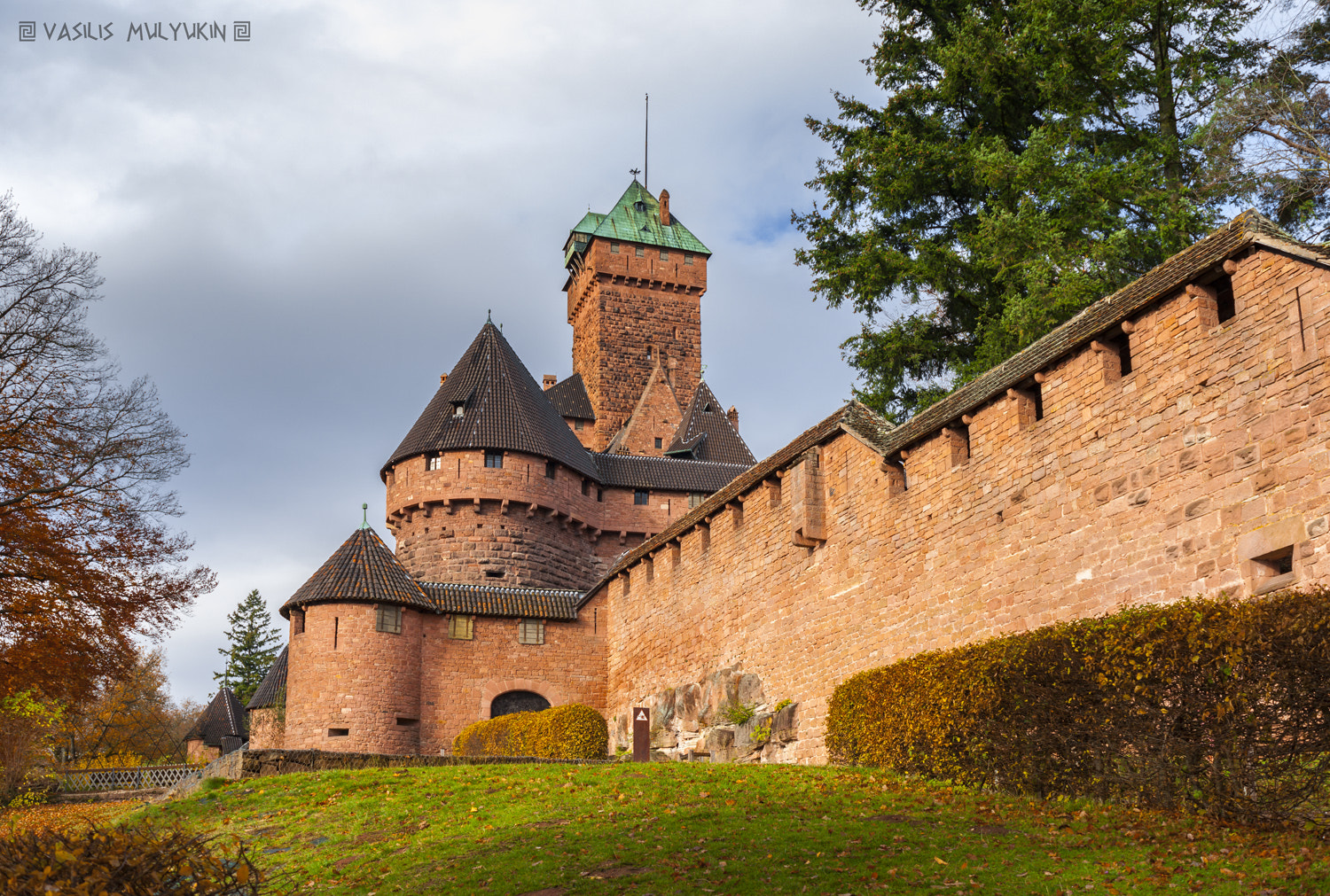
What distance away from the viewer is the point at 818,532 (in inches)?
749

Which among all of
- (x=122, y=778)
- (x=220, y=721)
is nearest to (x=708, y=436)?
(x=220, y=721)

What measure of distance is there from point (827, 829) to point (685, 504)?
101ft

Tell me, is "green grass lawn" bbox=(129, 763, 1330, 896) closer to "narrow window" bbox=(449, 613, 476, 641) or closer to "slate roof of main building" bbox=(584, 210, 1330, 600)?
"slate roof of main building" bbox=(584, 210, 1330, 600)

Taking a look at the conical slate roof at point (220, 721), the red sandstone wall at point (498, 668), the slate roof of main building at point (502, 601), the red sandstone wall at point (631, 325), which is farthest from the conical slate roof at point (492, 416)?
the conical slate roof at point (220, 721)

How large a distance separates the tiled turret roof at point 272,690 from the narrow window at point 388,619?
6924 millimetres

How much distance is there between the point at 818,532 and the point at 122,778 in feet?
48.8

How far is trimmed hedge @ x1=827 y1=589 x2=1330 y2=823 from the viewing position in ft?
27.2

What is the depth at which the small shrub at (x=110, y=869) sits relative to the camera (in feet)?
20.4

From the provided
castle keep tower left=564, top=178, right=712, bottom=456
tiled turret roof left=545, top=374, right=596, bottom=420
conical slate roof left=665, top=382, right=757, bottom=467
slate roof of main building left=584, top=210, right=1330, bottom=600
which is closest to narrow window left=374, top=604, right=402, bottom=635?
slate roof of main building left=584, top=210, right=1330, bottom=600

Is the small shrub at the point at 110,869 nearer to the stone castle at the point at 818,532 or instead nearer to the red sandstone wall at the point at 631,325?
the stone castle at the point at 818,532

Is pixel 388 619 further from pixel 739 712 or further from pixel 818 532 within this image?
pixel 818 532

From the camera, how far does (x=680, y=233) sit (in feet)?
193

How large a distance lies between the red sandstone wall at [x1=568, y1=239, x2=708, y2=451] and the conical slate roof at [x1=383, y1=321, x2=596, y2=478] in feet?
42.2

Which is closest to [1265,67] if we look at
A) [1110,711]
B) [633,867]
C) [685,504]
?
[1110,711]
